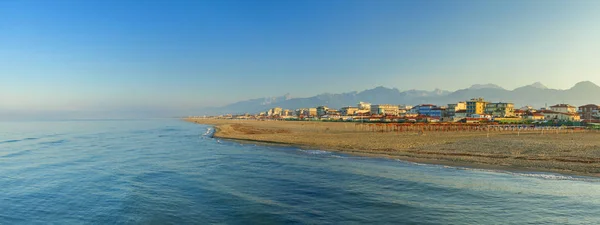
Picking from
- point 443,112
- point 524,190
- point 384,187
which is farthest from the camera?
point 443,112

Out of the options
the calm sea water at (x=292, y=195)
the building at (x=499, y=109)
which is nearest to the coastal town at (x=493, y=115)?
the building at (x=499, y=109)

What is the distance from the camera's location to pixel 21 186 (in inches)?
577

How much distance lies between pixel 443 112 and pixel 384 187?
361 feet

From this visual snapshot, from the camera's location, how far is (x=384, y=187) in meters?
13.4

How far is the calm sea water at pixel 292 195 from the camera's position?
984 cm

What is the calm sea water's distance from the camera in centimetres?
984

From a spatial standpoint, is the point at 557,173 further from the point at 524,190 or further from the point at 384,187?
the point at 384,187

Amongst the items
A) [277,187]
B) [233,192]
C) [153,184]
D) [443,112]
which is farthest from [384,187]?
[443,112]

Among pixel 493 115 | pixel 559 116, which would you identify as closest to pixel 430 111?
pixel 493 115

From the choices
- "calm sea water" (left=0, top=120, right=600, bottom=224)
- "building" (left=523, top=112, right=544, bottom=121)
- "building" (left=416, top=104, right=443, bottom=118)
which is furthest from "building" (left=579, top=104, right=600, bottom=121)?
"calm sea water" (left=0, top=120, right=600, bottom=224)

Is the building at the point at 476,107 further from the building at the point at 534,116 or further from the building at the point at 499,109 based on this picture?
the building at the point at 534,116

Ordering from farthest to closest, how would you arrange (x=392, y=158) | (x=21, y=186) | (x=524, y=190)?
(x=392, y=158) < (x=21, y=186) < (x=524, y=190)

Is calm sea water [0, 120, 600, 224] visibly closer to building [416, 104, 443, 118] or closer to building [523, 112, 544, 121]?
building [523, 112, 544, 121]

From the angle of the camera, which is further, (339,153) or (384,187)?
(339,153)
